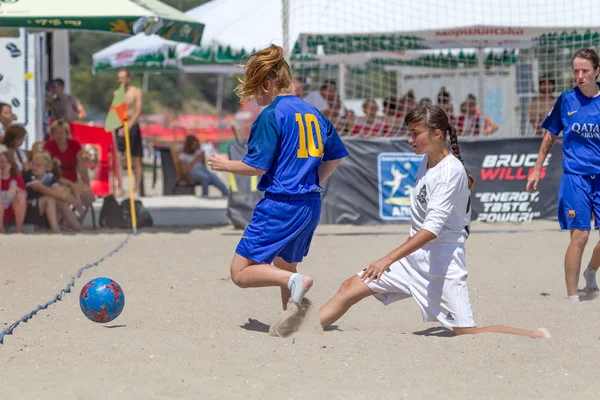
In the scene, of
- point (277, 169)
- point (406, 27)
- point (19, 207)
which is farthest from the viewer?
point (406, 27)

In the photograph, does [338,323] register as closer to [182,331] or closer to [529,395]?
[182,331]

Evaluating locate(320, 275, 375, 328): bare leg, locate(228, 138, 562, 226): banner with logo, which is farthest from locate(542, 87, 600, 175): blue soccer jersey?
locate(228, 138, 562, 226): banner with logo

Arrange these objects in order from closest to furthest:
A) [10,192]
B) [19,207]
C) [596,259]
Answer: [596,259] < [10,192] < [19,207]

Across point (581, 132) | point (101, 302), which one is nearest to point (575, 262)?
point (581, 132)

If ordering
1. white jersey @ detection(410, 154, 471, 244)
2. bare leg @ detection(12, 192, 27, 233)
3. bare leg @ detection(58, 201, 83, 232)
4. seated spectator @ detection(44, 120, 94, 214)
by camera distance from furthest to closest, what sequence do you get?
seated spectator @ detection(44, 120, 94, 214) → bare leg @ detection(58, 201, 83, 232) → bare leg @ detection(12, 192, 27, 233) → white jersey @ detection(410, 154, 471, 244)

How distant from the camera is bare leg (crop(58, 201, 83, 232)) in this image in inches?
463

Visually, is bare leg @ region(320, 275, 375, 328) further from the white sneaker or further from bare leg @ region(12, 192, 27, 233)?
bare leg @ region(12, 192, 27, 233)

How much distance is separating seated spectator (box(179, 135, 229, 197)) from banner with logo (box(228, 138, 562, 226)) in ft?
16.2

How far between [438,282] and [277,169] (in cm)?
108

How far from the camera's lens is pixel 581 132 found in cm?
686

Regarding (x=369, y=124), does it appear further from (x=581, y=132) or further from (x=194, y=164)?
(x=581, y=132)

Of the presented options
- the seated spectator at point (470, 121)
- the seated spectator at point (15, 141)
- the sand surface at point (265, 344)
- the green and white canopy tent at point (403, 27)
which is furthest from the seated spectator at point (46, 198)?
the seated spectator at point (470, 121)

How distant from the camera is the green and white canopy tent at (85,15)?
11383 millimetres

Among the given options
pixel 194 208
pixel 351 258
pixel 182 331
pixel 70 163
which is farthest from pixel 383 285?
pixel 194 208
